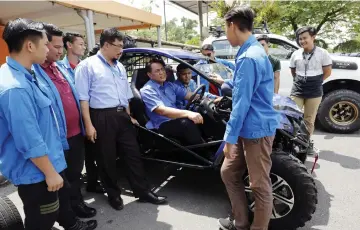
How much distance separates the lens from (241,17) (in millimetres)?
2037

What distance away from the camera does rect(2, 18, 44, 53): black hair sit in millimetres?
1699

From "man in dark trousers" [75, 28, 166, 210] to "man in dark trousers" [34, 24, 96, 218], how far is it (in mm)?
100

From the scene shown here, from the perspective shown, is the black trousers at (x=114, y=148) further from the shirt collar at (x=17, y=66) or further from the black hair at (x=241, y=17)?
the black hair at (x=241, y=17)

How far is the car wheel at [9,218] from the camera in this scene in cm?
218

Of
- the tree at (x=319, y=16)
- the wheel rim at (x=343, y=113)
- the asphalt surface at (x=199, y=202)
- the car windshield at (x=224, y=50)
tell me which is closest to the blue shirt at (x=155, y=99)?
the asphalt surface at (x=199, y=202)

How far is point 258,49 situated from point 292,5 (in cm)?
1335

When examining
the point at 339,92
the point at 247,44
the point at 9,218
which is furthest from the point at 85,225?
the point at 339,92

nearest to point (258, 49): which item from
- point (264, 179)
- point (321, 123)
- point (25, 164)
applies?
point (264, 179)

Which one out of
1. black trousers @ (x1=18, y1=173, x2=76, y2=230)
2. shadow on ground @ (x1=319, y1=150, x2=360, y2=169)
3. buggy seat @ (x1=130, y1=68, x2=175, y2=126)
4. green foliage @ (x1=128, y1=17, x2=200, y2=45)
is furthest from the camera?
green foliage @ (x1=128, y1=17, x2=200, y2=45)

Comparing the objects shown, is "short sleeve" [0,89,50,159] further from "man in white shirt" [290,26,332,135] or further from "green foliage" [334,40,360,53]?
"green foliage" [334,40,360,53]

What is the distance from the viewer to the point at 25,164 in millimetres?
1752

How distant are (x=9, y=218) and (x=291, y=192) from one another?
7.52 ft

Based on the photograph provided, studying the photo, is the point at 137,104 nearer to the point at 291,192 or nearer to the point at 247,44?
the point at 247,44

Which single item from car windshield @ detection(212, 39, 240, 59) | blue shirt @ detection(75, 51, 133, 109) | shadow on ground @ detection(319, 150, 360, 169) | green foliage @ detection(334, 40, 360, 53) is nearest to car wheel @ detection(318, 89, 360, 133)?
shadow on ground @ detection(319, 150, 360, 169)
